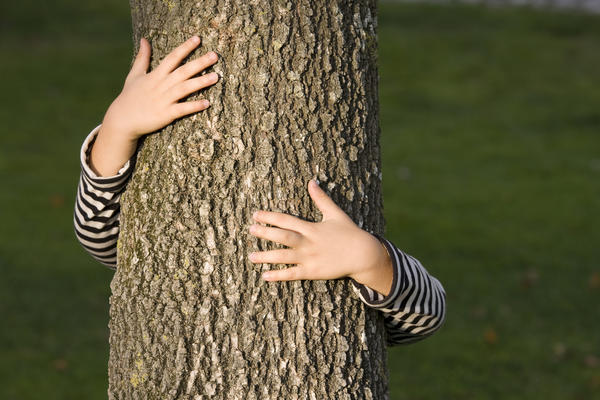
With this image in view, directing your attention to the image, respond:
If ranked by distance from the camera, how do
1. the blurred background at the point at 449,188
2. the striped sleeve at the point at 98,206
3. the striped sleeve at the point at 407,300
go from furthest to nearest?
the blurred background at the point at 449,188 → the striped sleeve at the point at 98,206 → the striped sleeve at the point at 407,300

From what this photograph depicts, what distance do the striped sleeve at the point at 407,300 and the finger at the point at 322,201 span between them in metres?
0.19

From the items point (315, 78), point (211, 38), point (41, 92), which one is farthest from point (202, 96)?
point (41, 92)

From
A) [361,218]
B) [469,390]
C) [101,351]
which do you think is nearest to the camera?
[361,218]

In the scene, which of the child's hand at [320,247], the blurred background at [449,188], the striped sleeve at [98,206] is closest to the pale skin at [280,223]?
the child's hand at [320,247]

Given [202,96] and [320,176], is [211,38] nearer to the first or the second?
[202,96]

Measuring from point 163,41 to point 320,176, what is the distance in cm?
62

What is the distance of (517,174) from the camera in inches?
398

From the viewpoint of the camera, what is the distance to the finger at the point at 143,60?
80.4 inches

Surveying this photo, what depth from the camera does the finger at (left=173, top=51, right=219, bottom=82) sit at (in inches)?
74.6

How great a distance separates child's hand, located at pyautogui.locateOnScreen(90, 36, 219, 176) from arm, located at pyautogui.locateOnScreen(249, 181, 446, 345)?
0.40m

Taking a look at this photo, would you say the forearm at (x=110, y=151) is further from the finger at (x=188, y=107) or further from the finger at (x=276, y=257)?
the finger at (x=276, y=257)

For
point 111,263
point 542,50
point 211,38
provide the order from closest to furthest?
point 211,38, point 111,263, point 542,50

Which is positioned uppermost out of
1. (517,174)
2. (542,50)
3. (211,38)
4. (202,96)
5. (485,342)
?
(542,50)

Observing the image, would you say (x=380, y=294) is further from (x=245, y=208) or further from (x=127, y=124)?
(x=127, y=124)
